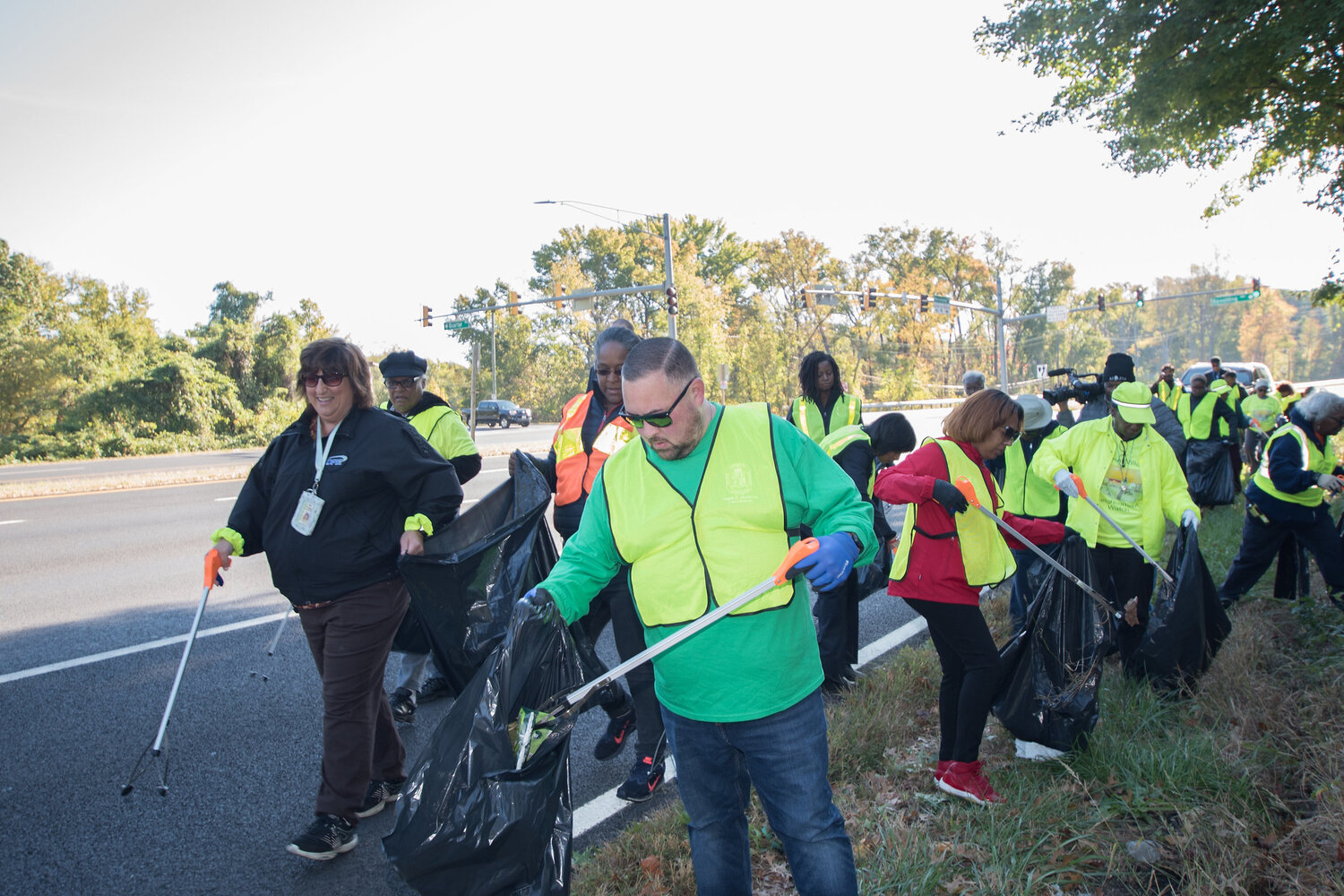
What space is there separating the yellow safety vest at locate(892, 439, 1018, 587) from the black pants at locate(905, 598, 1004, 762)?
15cm

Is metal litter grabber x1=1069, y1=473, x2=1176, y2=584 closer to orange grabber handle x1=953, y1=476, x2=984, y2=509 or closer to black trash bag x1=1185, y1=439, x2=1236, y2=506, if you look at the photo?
orange grabber handle x1=953, y1=476, x2=984, y2=509

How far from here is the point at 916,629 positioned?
609cm

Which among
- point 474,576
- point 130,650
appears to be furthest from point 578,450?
point 130,650

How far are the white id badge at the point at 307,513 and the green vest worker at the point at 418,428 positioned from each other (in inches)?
52.4

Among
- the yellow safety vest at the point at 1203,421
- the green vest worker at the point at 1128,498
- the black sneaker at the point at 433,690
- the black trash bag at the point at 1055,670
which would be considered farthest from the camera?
the yellow safety vest at the point at 1203,421

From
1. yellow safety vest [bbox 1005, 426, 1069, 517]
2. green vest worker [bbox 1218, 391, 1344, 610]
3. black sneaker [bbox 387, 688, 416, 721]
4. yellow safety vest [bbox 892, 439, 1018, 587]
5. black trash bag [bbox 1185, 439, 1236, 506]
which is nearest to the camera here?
yellow safety vest [bbox 892, 439, 1018, 587]

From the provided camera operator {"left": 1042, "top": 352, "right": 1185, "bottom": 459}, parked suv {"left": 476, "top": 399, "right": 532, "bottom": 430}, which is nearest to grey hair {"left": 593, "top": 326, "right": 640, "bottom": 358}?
camera operator {"left": 1042, "top": 352, "right": 1185, "bottom": 459}

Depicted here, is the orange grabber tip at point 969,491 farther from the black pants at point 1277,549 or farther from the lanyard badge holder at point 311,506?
the black pants at point 1277,549

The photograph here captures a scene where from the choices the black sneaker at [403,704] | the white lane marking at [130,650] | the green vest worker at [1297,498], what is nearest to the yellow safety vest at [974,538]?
the black sneaker at [403,704]

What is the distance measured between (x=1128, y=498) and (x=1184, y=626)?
69cm

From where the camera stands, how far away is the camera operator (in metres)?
5.99

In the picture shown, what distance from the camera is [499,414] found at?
4044cm

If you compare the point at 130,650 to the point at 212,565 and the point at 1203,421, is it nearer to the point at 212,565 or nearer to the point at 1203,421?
the point at 212,565

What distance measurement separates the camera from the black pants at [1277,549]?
5281mm
